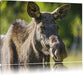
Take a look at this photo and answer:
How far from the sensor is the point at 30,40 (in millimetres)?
2535

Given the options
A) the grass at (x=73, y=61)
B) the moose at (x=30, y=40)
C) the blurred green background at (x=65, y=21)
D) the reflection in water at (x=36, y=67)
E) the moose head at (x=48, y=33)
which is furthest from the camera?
the grass at (x=73, y=61)

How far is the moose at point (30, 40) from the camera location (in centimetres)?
245

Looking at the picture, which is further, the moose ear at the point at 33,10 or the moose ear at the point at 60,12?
the moose ear at the point at 60,12

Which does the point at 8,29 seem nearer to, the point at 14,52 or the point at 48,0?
the point at 14,52

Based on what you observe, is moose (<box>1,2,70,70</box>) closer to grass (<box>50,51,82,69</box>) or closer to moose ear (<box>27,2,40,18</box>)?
moose ear (<box>27,2,40,18</box>)

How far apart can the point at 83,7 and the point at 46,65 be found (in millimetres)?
1288

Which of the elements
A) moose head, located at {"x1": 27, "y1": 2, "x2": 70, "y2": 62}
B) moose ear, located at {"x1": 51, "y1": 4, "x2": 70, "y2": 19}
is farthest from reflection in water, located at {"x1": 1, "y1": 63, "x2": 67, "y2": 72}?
moose ear, located at {"x1": 51, "y1": 4, "x2": 70, "y2": 19}

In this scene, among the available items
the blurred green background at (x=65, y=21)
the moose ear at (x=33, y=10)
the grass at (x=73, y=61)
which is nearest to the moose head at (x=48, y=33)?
the moose ear at (x=33, y=10)

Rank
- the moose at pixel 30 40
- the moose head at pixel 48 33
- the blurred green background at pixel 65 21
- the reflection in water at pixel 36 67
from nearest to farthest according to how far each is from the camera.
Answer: the moose head at pixel 48 33, the moose at pixel 30 40, the reflection in water at pixel 36 67, the blurred green background at pixel 65 21

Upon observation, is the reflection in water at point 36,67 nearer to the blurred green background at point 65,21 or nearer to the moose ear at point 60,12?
the blurred green background at point 65,21

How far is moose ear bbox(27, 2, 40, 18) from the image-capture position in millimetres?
2545

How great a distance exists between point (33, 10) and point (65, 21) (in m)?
0.77

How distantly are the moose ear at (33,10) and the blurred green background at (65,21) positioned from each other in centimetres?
20

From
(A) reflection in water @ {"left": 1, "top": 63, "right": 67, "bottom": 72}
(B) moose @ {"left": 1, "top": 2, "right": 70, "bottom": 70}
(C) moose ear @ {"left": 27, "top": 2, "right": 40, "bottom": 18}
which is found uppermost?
(C) moose ear @ {"left": 27, "top": 2, "right": 40, "bottom": 18}
